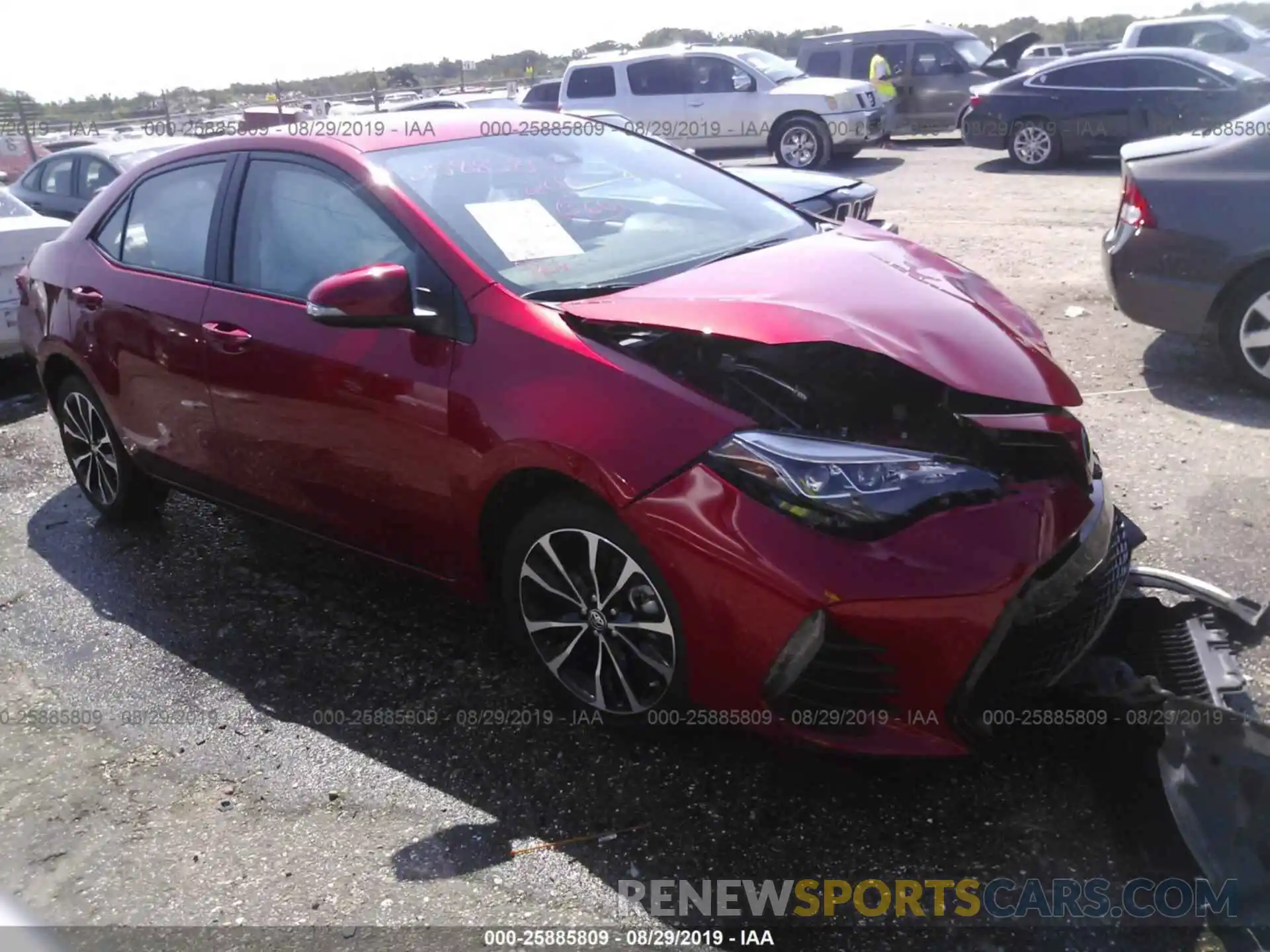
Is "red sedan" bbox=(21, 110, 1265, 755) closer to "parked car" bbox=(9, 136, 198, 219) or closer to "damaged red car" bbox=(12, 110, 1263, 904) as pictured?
"damaged red car" bbox=(12, 110, 1263, 904)

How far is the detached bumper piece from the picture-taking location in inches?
91.8

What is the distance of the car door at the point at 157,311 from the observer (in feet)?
13.2

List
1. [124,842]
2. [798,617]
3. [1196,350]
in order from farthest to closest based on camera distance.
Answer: [1196,350] → [124,842] → [798,617]

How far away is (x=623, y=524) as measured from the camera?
281 centimetres

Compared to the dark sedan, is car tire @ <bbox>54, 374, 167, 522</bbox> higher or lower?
lower

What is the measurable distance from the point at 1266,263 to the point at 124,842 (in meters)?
5.47

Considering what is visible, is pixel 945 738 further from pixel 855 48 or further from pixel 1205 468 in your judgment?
pixel 855 48

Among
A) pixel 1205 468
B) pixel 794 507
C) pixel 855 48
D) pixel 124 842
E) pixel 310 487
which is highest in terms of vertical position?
pixel 855 48

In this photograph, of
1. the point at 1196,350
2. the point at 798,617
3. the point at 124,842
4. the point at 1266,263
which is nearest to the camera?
the point at 798,617

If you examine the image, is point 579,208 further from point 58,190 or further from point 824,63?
point 824,63

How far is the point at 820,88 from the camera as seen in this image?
16203mm

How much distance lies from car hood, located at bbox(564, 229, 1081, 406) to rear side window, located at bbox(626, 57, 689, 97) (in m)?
14.6

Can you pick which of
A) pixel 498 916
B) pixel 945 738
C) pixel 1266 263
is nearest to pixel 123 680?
pixel 498 916

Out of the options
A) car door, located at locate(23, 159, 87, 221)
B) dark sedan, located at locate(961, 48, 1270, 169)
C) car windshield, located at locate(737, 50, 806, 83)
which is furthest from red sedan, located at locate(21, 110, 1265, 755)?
car windshield, located at locate(737, 50, 806, 83)
